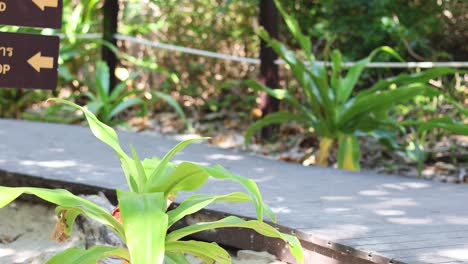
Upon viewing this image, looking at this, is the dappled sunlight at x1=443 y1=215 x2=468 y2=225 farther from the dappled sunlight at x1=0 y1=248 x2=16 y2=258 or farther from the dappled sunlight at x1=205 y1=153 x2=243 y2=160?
the dappled sunlight at x1=205 y1=153 x2=243 y2=160

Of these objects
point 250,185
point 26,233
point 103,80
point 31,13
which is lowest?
point 26,233

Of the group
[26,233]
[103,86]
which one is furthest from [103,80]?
[26,233]

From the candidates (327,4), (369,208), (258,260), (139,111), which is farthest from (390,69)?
(258,260)

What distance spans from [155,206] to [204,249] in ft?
1.12

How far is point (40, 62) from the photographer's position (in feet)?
11.6

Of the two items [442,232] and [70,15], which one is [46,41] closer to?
[442,232]

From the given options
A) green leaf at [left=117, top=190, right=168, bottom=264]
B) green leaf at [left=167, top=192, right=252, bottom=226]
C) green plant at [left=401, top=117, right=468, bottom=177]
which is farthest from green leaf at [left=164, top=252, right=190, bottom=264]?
green plant at [left=401, top=117, right=468, bottom=177]

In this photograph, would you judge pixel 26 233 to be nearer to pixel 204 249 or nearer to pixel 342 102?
pixel 204 249

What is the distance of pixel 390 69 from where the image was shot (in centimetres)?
852

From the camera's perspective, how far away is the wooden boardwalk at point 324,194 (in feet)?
11.6

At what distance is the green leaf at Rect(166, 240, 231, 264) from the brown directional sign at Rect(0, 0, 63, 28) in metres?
0.95

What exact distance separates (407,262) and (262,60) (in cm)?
423

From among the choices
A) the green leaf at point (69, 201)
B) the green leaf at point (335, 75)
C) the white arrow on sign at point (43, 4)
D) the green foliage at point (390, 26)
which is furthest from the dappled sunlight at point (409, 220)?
the green foliage at point (390, 26)

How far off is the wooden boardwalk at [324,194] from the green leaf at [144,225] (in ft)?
2.72
